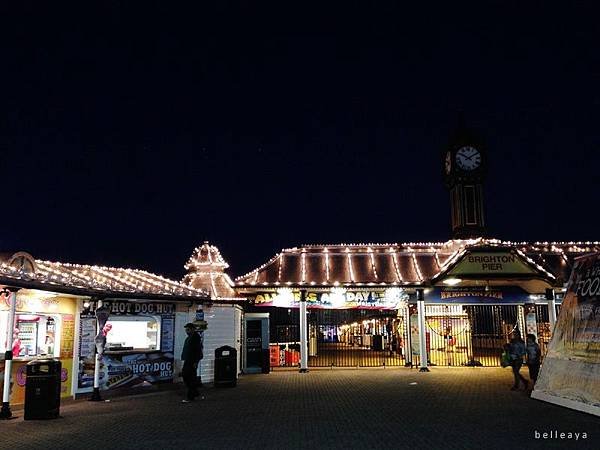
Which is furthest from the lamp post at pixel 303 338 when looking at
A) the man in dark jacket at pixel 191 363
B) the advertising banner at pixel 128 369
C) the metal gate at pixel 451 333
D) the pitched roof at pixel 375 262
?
the man in dark jacket at pixel 191 363

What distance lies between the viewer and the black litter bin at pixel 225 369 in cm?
1597

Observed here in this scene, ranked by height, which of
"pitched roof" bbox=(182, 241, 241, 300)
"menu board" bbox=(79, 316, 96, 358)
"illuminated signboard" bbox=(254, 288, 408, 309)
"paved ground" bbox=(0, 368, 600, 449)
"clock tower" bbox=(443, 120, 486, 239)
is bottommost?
"paved ground" bbox=(0, 368, 600, 449)

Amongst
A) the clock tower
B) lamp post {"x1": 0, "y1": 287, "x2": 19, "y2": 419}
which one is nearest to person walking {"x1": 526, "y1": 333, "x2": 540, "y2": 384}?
lamp post {"x1": 0, "y1": 287, "x2": 19, "y2": 419}

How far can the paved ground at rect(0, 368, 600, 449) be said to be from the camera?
834cm

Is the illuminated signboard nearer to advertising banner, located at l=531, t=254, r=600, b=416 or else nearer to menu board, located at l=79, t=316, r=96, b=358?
menu board, located at l=79, t=316, r=96, b=358

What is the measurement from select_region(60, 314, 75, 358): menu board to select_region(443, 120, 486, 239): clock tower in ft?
63.6

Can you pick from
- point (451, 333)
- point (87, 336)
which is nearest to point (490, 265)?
point (451, 333)

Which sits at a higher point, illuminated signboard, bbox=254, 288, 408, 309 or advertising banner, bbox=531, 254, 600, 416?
illuminated signboard, bbox=254, 288, 408, 309

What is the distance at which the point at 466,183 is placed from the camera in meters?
28.2

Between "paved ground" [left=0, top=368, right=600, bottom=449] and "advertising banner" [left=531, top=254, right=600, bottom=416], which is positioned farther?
"advertising banner" [left=531, top=254, right=600, bottom=416]

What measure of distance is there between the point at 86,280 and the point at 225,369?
15.3 feet

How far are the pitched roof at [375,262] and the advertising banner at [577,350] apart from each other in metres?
7.38

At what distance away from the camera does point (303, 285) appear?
808 inches

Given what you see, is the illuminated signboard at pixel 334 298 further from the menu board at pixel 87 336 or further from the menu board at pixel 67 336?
the menu board at pixel 67 336
